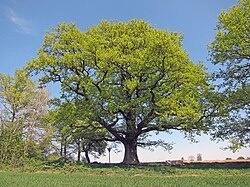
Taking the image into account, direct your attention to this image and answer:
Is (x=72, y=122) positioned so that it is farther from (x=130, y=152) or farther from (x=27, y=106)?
(x=27, y=106)

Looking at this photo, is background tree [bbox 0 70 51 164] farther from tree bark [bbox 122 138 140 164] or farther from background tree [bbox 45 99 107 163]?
tree bark [bbox 122 138 140 164]

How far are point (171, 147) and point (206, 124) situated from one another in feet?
16.8

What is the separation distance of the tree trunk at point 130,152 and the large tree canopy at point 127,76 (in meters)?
0.09

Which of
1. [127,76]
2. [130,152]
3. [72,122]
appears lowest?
[130,152]

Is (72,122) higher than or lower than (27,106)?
lower

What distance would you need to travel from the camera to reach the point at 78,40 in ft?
80.6

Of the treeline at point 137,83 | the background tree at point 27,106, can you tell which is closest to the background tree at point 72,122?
the treeline at point 137,83

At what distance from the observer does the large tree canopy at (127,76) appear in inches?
899

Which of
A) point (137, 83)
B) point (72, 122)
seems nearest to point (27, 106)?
point (72, 122)

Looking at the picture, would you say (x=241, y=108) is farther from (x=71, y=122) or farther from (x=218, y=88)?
(x=71, y=122)

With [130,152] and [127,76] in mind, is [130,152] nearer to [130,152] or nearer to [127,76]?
[130,152]

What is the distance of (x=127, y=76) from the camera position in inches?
995

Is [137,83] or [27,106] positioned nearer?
[137,83]

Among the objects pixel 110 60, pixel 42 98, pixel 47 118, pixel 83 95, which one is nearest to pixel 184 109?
pixel 110 60
